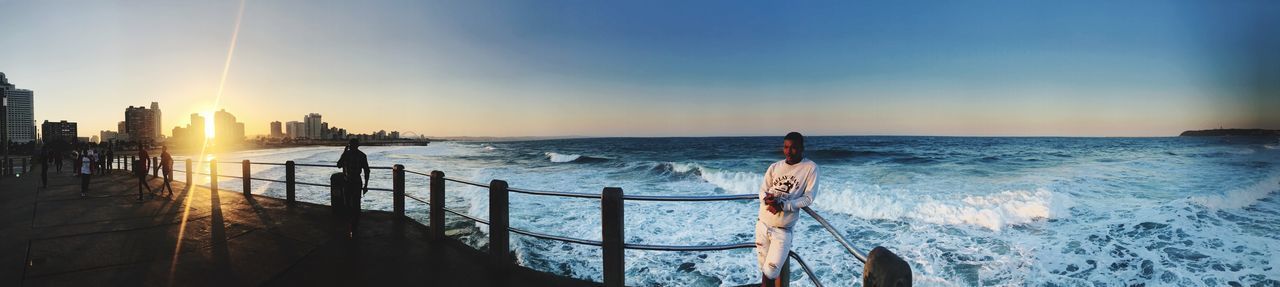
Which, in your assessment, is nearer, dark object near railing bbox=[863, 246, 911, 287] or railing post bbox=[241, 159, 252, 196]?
dark object near railing bbox=[863, 246, 911, 287]

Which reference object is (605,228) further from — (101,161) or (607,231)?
(101,161)

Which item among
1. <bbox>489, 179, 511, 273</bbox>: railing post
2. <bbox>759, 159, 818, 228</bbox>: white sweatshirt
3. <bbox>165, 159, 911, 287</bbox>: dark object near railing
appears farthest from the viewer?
<bbox>489, 179, 511, 273</bbox>: railing post

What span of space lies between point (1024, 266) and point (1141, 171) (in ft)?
86.7

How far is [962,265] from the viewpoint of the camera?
27.2 ft

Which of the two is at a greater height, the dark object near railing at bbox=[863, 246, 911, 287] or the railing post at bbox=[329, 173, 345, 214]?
the dark object near railing at bbox=[863, 246, 911, 287]

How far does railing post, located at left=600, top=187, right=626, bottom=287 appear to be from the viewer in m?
3.88

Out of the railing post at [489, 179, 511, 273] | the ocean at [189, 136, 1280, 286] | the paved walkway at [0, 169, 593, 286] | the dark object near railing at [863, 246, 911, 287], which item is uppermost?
the dark object near railing at [863, 246, 911, 287]

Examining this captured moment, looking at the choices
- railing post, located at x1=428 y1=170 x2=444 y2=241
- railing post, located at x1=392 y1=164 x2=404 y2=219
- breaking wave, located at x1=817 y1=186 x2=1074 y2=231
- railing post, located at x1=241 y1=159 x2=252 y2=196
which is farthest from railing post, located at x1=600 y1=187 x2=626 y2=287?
breaking wave, located at x1=817 y1=186 x2=1074 y2=231

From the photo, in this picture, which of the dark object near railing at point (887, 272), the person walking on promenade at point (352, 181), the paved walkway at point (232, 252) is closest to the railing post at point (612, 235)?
the paved walkway at point (232, 252)

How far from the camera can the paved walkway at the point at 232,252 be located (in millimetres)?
4305

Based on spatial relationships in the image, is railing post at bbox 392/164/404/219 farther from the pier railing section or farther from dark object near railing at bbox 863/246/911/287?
dark object near railing at bbox 863/246/911/287

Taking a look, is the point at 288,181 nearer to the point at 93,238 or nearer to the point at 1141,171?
the point at 93,238

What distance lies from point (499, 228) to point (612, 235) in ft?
4.20

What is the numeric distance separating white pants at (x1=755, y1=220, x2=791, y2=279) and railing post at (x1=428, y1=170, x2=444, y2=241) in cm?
373
